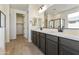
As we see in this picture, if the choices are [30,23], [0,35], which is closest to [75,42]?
[0,35]

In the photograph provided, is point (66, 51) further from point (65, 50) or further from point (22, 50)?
point (22, 50)

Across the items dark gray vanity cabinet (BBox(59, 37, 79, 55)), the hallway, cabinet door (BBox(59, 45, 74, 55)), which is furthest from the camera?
the hallway

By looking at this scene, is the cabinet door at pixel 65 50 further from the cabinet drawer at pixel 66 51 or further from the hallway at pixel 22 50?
the hallway at pixel 22 50

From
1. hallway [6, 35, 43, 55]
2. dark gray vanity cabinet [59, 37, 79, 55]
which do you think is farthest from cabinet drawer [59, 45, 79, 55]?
hallway [6, 35, 43, 55]

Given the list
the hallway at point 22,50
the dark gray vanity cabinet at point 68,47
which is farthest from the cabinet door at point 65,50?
the hallway at point 22,50

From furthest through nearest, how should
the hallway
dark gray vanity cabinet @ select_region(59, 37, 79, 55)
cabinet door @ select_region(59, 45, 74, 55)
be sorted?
the hallway < cabinet door @ select_region(59, 45, 74, 55) < dark gray vanity cabinet @ select_region(59, 37, 79, 55)

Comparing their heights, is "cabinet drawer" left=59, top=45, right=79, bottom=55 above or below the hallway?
above

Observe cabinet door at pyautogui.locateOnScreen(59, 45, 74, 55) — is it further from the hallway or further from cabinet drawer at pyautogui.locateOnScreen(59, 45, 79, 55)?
the hallway

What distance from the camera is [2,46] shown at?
5.71 m

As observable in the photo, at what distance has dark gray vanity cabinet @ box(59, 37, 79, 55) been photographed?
2.11 metres

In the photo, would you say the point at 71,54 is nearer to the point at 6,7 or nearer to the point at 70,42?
the point at 70,42

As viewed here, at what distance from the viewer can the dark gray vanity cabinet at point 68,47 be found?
2.11 metres

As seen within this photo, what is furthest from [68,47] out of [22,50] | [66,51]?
[22,50]
